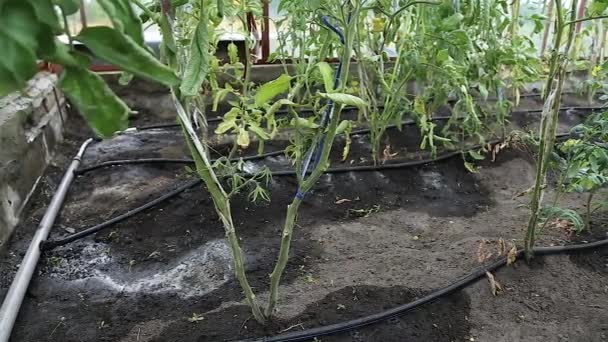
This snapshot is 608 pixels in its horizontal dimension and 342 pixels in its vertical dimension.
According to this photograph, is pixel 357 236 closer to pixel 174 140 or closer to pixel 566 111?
pixel 174 140

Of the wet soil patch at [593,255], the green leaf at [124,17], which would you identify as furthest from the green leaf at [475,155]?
the green leaf at [124,17]

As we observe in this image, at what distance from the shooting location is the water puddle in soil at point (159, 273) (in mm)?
1485

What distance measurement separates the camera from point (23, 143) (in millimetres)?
1942

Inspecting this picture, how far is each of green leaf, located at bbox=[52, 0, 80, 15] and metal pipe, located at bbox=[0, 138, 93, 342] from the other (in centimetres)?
112

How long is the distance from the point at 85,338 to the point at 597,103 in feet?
10.5

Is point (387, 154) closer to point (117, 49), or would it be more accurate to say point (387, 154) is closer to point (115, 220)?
point (115, 220)

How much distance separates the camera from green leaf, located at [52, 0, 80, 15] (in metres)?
0.40

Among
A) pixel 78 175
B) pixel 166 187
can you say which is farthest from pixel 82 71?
pixel 78 175

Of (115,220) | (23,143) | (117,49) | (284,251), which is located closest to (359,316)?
(284,251)

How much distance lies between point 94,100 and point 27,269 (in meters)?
1.29

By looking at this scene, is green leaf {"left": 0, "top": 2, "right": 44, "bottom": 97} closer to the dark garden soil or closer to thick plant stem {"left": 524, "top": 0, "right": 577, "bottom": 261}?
the dark garden soil

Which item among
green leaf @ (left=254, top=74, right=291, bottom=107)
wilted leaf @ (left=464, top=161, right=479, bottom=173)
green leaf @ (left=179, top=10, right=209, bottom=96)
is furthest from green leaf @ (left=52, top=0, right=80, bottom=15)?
wilted leaf @ (left=464, top=161, right=479, bottom=173)

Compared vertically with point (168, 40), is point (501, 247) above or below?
below

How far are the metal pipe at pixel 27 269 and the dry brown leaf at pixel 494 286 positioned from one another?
4.27 ft
